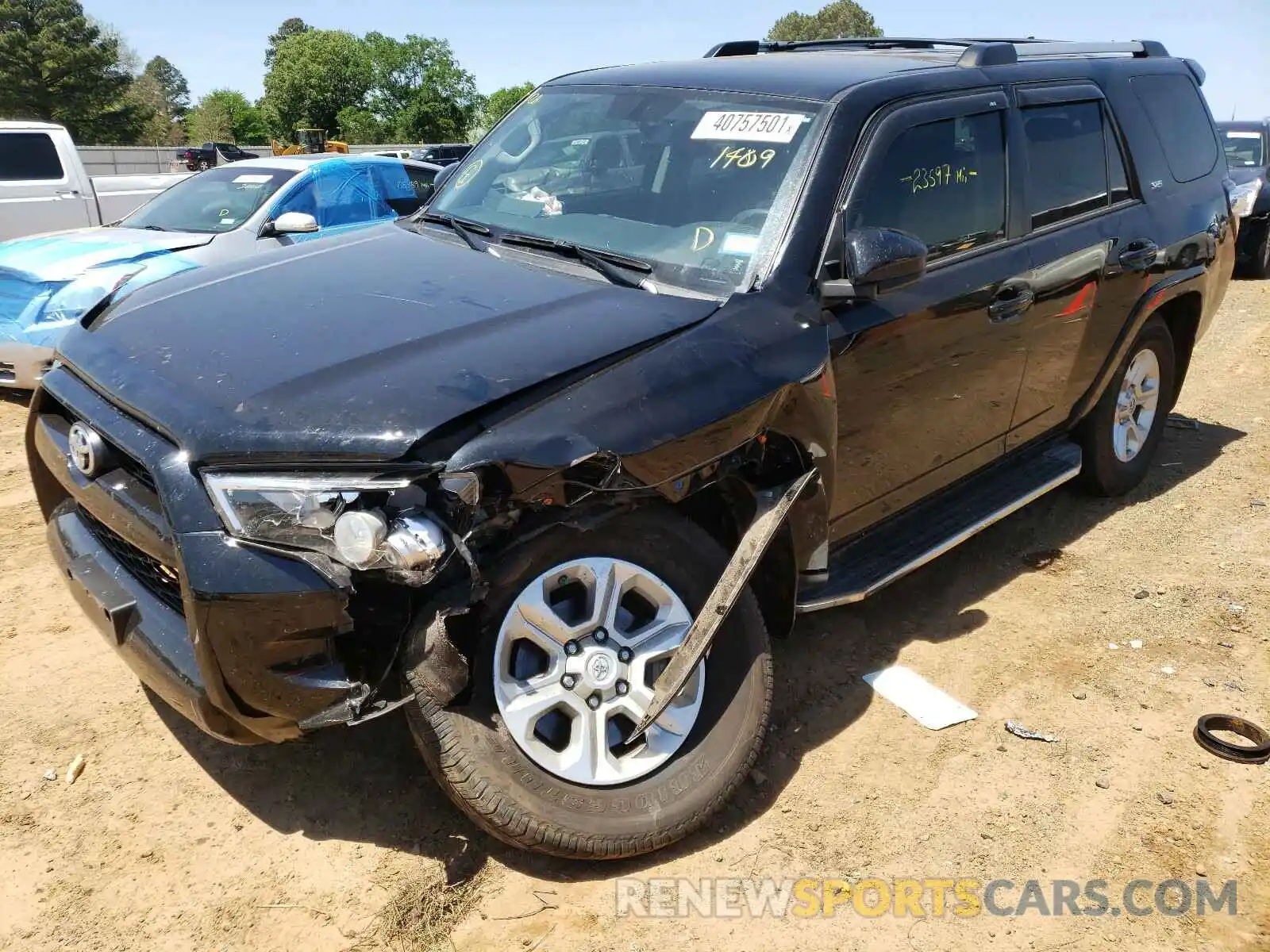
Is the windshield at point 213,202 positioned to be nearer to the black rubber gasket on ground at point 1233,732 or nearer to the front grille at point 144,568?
the front grille at point 144,568

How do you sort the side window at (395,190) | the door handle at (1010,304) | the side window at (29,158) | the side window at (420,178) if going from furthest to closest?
the side window at (29,158), the side window at (420,178), the side window at (395,190), the door handle at (1010,304)

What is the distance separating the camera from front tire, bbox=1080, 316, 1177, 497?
5.01 metres

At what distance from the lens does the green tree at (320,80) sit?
68062mm

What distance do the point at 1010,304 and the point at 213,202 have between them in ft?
21.5

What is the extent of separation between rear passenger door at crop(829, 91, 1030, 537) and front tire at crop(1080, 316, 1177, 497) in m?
1.19

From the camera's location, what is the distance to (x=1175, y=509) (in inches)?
211

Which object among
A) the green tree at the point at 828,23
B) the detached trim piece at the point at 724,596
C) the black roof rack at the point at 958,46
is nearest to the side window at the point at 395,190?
the black roof rack at the point at 958,46

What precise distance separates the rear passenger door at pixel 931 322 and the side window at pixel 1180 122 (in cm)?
144

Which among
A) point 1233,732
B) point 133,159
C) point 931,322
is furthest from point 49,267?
point 133,159

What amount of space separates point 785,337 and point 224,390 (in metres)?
1.56

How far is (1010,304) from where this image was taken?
3.88m

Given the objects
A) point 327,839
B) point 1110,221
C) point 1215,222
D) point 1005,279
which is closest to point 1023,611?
point 1005,279

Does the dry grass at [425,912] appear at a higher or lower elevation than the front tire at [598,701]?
lower

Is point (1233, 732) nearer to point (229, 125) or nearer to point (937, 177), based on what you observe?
point (937, 177)
